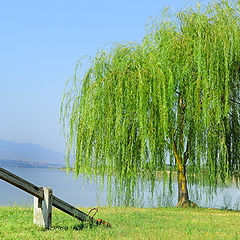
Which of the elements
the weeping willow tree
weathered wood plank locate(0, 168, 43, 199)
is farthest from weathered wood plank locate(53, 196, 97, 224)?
the weeping willow tree

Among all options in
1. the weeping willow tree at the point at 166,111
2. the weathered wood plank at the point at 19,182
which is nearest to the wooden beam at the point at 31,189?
the weathered wood plank at the point at 19,182

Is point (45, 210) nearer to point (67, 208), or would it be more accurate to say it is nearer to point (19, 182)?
point (67, 208)

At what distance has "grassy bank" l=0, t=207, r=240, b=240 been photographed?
6.48 metres

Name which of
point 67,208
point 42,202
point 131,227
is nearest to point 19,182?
point 42,202

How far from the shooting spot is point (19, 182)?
22.0ft

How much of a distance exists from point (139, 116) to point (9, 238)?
5.29 meters

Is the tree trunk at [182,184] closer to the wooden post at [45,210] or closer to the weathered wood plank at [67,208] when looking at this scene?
the weathered wood plank at [67,208]

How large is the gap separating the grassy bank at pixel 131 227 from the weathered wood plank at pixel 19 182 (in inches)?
26.5

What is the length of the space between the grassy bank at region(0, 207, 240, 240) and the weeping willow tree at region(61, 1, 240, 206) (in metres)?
1.57

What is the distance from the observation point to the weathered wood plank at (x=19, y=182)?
6.61 meters

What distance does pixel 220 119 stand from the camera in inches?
423

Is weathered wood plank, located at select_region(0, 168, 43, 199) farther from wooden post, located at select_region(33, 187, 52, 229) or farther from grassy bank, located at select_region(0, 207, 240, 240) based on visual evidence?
grassy bank, located at select_region(0, 207, 240, 240)

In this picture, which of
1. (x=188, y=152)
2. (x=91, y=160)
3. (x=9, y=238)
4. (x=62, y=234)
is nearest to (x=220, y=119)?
(x=188, y=152)

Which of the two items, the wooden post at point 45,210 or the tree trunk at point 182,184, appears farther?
the tree trunk at point 182,184
